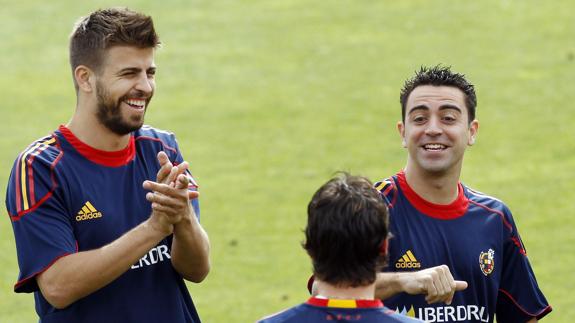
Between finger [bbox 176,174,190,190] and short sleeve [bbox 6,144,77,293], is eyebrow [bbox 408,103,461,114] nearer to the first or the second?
finger [bbox 176,174,190,190]

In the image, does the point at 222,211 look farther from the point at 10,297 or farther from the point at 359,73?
the point at 359,73

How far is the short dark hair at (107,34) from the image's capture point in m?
6.32

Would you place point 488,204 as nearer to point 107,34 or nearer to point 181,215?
point 181,215

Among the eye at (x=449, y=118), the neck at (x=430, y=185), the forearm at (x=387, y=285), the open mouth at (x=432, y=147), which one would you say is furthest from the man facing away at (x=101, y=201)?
the eye at (x=449, y=118)

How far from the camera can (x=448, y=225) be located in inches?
260

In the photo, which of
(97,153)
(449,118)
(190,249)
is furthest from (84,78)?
(449,118)

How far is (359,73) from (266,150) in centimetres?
306

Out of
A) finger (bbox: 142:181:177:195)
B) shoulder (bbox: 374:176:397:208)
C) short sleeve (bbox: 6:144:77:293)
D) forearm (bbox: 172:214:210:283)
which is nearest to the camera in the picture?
finger (bbox: 142:181:177:195)

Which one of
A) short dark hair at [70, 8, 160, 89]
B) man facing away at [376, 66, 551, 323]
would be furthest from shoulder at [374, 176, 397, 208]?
short dark hair at [70, 8, 160, 89]

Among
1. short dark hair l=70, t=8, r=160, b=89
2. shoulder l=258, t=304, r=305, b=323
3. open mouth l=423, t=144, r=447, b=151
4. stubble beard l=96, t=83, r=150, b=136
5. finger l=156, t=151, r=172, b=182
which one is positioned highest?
short dark hair l=70, t=8, r=160, b=89

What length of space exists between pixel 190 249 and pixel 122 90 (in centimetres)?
92

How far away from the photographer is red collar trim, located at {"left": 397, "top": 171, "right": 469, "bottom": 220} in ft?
21.6

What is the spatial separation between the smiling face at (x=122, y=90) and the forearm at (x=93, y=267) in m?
0.66

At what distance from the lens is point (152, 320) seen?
637 cm
